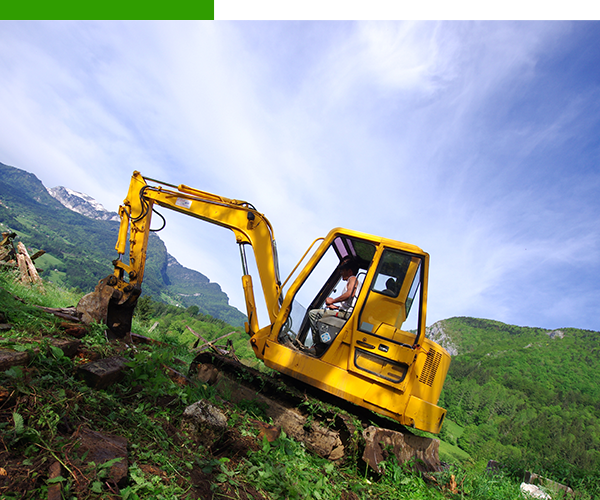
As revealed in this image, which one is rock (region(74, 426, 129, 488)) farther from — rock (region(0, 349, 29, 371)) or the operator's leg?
the operator's leg

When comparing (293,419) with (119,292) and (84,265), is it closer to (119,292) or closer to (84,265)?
(119,292)

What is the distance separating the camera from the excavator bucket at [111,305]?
5.50 meters

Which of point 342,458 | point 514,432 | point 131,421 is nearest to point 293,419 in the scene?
point 342,458

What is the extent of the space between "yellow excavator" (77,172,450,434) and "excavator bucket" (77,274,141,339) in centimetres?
2

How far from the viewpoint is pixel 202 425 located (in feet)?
10.5

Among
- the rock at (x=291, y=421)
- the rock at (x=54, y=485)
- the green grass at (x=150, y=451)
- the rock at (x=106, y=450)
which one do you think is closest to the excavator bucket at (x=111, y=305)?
the green grass at (x=150, y=451)

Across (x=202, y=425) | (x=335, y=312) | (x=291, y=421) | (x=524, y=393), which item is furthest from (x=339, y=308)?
(x=524, y=393)

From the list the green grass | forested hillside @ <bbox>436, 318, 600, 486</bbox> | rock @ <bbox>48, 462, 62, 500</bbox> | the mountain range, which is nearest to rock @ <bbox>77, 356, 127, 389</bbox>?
the green grass

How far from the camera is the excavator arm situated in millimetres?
5625

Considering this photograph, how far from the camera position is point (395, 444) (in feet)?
13.5

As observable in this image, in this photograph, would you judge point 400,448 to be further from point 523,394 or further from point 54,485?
point 523,394

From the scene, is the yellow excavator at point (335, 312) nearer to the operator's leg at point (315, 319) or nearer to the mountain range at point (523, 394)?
the operator's leg at point (315, 319)

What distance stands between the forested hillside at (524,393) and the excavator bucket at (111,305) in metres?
8.60

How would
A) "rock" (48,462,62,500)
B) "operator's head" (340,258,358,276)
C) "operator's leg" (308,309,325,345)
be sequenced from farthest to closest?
"operator's head" (340,258,358,276), "operator's leg" (308,309,325,345), "rock" (48,462,62,500)
